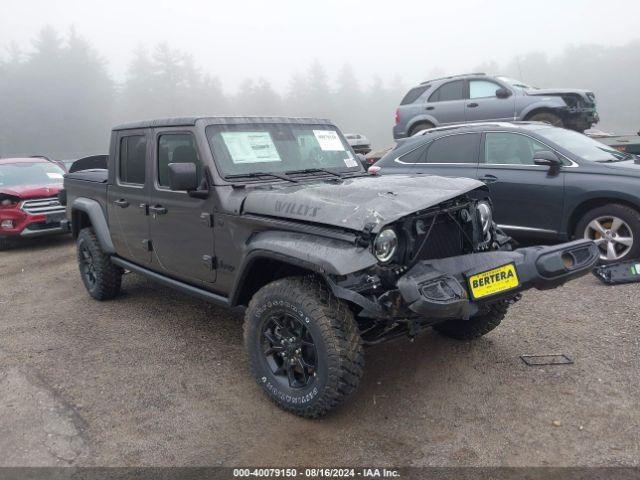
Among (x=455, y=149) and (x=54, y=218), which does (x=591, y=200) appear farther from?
(x=54, y=218)

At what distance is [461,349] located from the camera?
4.07 m

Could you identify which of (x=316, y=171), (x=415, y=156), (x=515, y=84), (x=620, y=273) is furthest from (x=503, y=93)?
(x=316, y=171)

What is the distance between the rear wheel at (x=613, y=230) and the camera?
534cm

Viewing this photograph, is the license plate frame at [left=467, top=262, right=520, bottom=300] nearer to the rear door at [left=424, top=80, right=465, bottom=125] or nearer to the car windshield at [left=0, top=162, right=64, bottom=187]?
the rear door at [left=424, top=80, right=465, bottom=125]

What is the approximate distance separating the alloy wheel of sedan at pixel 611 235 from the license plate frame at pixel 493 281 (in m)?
3.15

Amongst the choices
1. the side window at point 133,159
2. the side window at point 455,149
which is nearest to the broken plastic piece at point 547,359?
the side window at point 455,149

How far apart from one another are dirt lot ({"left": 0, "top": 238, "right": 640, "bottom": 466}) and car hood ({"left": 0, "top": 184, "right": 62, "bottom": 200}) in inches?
183

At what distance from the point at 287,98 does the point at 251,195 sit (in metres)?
68.2

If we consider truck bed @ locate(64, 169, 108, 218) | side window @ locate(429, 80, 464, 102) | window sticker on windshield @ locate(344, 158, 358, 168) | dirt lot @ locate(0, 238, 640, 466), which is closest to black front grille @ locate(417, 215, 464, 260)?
dirt lot @ locate(0, 238, 640, 466)

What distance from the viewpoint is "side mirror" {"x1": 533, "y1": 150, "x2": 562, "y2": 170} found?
5699 millimetres

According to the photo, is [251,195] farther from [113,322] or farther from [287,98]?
[287,98]

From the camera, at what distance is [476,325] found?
399 cm

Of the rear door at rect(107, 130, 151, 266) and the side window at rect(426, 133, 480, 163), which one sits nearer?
the rear door at rect(107, 130, 151, 266)

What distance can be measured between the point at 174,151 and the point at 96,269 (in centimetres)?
204
